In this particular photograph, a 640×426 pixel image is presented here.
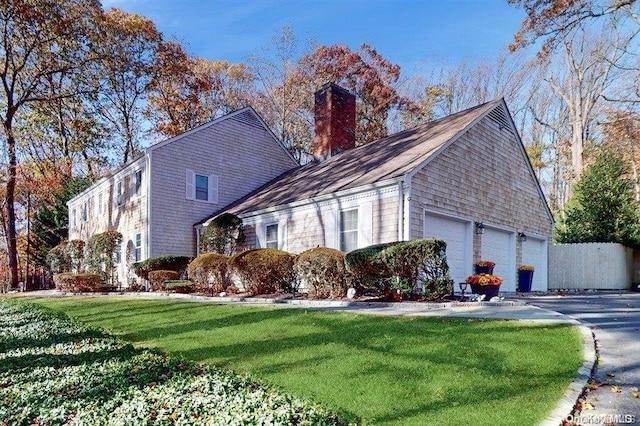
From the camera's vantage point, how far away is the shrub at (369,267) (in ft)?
30.5

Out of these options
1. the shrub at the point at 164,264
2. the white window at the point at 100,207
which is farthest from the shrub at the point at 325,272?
the white window at the point at 100,207

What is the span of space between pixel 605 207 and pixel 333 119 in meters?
12.5

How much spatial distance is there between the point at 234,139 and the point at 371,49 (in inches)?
558

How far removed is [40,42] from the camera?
74.1 ft

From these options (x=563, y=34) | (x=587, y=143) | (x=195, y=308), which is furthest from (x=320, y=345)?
(x=587, y=143)

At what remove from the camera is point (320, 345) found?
5680mm

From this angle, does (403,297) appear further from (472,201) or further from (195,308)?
(472,201)

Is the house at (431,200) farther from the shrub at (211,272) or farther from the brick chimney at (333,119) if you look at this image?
the shrub at (211,272)

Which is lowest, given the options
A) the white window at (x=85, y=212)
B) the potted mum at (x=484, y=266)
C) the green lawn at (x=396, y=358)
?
the green lawn at (x=396, y=358)

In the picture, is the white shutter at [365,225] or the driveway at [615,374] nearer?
the driveway at [615,374]

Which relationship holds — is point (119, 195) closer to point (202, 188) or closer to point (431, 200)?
point (202, 188)

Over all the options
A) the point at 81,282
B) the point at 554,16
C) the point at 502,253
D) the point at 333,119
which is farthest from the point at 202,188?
the point at 554,16

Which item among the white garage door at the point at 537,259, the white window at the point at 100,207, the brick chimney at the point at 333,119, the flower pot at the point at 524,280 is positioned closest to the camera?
the flower pot at the point at 524,280

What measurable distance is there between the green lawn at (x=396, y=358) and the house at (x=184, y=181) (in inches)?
402
